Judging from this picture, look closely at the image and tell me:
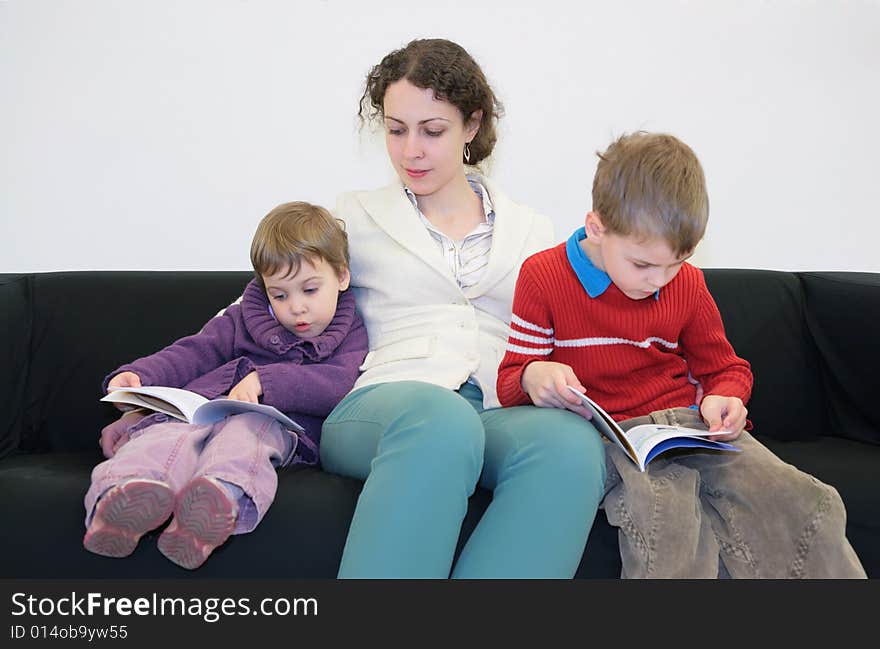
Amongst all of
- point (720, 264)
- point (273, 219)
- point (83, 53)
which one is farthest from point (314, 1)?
point (720, 264)

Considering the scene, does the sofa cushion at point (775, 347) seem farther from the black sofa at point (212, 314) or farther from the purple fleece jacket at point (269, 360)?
the purple fleece jacket at point (269, 360)

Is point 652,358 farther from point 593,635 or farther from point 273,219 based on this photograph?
point 273,219

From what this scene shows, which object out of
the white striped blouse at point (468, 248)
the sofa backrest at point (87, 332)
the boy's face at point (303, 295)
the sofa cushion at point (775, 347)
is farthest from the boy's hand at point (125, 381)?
the sofa cushion at point (775, 347)

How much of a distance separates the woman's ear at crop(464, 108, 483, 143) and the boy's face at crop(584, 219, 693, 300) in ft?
1.59

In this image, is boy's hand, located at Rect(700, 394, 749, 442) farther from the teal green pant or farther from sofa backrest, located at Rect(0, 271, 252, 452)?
sofa backrest, located at Rect(0, 271, 252, 452)

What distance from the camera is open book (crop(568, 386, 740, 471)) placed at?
1.31 meters

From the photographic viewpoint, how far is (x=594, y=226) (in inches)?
57.2

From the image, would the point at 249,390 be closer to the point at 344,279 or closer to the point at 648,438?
the point at 344,279

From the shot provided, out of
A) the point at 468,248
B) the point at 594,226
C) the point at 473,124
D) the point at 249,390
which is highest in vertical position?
the point at 473,124

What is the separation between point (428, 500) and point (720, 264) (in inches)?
63.2

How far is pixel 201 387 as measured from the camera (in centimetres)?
168

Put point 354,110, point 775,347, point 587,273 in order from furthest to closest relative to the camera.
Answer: point 354,110, point 775,347, point 587,273

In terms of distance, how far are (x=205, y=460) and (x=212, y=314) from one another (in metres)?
0.73

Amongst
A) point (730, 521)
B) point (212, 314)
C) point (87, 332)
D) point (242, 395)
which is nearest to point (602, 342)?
point (730, 521)
